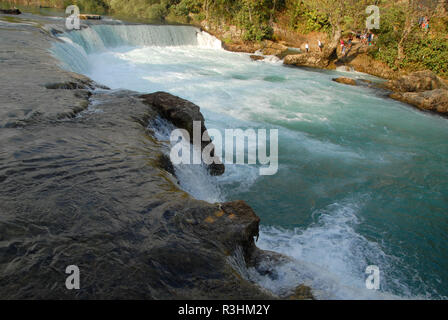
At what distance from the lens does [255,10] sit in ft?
83.5

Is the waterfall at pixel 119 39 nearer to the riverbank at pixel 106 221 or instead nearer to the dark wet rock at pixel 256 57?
the dark wet rock at pixel 256 57

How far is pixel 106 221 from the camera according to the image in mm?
2867

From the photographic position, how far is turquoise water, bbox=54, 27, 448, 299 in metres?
Result: 4.23

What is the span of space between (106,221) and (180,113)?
329 cm

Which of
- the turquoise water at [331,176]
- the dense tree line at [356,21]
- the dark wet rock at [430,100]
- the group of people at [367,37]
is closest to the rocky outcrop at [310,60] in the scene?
the dense tree line at [356,21]

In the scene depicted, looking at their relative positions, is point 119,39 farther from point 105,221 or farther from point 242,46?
point 105,221

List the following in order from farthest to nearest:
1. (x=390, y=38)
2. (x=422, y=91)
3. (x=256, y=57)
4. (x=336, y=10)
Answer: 1. (x=256, y=57)
2. (x=336, y=10)
3. (x=390, y=38)
4. (x=422, y=91)

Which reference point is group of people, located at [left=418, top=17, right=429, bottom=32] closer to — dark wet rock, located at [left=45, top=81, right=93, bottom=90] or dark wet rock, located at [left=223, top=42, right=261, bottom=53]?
dark wet rock, located at [left=223, top=42, right=261, bottom=53]

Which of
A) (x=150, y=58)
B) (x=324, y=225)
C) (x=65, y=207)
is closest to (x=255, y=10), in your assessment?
(x=150, y=58)

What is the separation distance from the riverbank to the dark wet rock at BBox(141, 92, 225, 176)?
88 centimetres

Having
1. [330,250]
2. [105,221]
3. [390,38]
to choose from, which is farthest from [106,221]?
[390,38]

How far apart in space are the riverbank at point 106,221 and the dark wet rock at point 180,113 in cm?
88
